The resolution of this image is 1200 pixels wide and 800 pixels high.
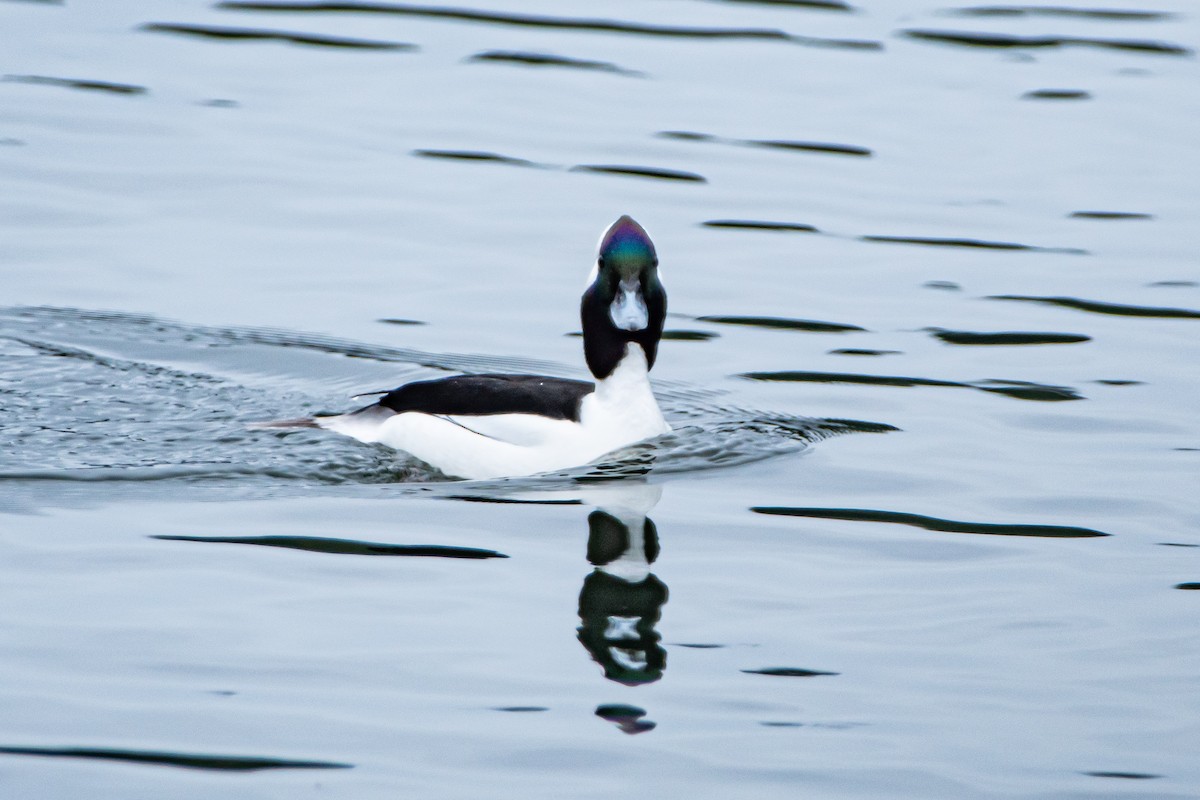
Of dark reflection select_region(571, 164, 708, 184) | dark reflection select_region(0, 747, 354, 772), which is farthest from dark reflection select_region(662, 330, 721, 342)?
dark reflection select_region(0, 747, 354, 772)

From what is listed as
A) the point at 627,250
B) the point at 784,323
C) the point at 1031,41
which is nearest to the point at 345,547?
the point at 627,250

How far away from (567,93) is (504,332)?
5.92 meters

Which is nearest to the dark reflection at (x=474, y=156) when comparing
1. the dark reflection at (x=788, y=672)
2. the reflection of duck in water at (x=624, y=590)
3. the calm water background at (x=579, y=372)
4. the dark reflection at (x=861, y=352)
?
the calm water background at (x=579, y=372)

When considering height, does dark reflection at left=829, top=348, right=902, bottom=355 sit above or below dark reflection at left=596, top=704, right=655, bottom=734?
above

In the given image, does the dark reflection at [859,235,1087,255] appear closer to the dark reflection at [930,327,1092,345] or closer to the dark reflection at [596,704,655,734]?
the dark reflection at [930,327,1092,345]

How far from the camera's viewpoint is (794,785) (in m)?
5.75

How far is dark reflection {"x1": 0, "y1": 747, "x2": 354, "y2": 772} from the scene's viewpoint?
5.69 meters

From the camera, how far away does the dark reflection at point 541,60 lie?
17203mm

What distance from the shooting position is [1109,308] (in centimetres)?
1155

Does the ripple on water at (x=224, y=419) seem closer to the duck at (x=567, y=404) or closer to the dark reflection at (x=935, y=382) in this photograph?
the duck at (x=567, y=404)

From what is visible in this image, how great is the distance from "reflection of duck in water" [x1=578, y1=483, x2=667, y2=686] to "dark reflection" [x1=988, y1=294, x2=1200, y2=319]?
393 cm

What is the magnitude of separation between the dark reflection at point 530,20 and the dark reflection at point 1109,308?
677cm

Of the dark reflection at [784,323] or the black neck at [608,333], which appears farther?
the dark reflection at [784,323]

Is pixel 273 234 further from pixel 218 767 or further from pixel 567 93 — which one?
pixel 218 767
